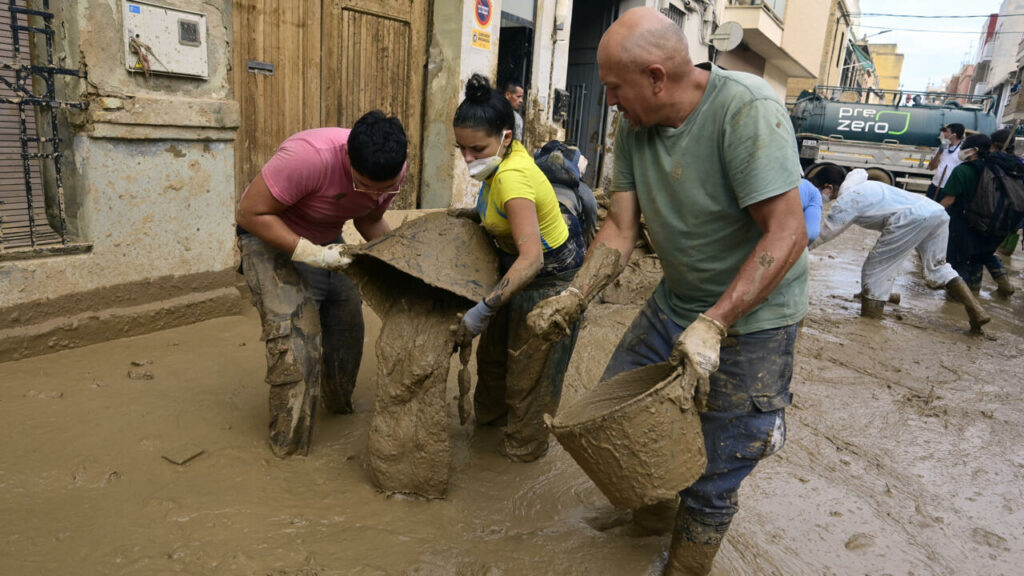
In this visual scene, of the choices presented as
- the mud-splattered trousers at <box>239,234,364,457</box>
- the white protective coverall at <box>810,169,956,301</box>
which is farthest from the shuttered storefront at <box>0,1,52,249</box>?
the white protective coverall at <box>810,169,956,301</box>

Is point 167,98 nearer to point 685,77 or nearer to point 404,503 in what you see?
point 404,503

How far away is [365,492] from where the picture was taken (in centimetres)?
259

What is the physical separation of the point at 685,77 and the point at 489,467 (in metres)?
1.82

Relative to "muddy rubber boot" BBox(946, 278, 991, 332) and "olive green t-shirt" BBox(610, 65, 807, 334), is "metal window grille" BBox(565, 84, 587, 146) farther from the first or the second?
"olive green t-shirt" BBox(610, 65, 807, 334)

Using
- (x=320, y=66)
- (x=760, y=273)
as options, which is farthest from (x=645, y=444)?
(x=320, y=66)

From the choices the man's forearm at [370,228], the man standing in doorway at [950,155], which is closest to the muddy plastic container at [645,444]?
the man's forearm at [370,228]

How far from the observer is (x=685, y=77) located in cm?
188

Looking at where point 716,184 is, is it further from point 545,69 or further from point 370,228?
point 545,69

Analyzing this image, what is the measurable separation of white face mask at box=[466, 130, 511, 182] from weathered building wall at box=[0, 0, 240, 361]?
217 centimetres

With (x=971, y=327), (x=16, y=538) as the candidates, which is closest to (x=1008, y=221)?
(x=971, y=327)

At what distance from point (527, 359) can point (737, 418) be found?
40.4 inches

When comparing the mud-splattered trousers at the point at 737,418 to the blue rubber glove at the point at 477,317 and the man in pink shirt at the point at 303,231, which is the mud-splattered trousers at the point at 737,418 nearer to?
the blue rubber glove at the point at 477,317

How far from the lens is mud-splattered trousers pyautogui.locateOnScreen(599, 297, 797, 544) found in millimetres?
1977

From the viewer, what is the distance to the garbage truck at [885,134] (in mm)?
15570
